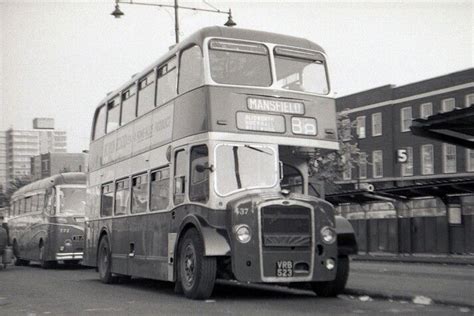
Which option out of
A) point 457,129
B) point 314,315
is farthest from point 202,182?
point 457,129

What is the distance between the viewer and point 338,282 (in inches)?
497

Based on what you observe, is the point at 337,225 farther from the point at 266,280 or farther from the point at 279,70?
the point at 279,70

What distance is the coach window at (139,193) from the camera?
1532cm

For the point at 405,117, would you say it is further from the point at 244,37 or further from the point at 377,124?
the point at 244,37

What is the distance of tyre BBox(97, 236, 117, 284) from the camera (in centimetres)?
1755

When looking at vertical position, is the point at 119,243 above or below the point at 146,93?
below

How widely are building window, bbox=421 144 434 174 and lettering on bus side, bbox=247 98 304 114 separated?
37.0 m

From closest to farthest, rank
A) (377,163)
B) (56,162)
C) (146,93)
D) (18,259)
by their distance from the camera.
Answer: (146,93) < (18,259) < (377,163) < (56,162)

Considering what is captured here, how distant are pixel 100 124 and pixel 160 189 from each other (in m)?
5.71

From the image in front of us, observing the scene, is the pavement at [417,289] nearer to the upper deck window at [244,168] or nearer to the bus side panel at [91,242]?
the upper deck window at [244,168]

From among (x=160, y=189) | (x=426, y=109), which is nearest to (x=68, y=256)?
(x=160, y=189)

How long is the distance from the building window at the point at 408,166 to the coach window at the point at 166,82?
1463 inches

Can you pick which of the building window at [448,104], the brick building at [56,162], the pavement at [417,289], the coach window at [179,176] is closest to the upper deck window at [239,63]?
the coach window at [179,176]

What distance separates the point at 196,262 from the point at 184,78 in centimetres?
345
